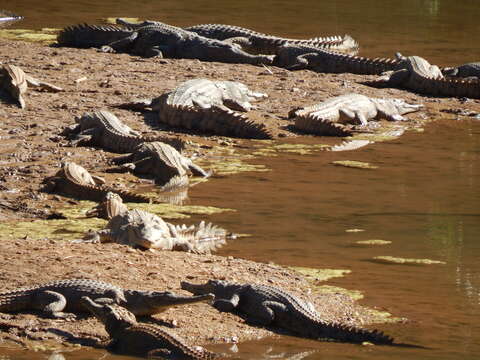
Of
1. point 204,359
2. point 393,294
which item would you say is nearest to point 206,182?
point 393,294

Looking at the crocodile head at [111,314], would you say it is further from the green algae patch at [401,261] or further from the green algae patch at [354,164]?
the green algae patch at [354,164]

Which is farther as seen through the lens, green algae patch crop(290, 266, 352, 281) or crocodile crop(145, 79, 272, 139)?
crocodile crop(145, 79, 272, 139)

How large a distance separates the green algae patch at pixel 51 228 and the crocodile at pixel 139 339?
217cm

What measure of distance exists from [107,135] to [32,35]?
7475 millimetres

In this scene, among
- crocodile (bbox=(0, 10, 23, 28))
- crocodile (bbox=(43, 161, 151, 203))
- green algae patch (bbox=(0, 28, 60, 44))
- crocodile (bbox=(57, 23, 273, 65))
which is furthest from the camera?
crocodile (bbox=(0, 10, 23, 28))

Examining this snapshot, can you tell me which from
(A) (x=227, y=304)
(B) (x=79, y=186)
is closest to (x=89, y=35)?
(B) (x=79, y=186)

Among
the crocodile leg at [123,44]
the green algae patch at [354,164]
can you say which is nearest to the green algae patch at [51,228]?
the green algae patch at [354,164]

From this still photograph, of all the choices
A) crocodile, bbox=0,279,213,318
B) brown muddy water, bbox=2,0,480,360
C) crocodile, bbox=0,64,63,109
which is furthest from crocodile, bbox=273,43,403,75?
crocodile, bbox=0,279,213,318

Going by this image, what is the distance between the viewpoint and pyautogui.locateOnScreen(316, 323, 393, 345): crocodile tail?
6008 millimetres

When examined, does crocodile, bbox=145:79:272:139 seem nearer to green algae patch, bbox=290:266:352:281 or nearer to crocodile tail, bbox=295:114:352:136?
crocodile tail, bbox=295:114:352:136

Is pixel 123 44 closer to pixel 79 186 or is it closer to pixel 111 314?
pixel 79 186

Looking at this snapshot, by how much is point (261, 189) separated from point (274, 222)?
1.15 m

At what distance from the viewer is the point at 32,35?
18.1 m

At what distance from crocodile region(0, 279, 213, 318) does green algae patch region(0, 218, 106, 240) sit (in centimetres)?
171
